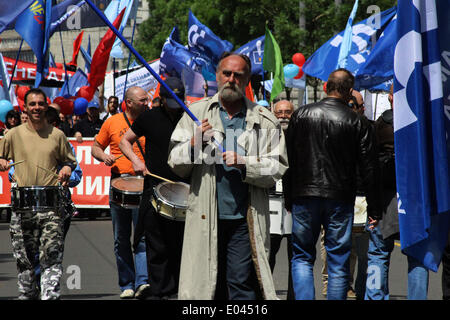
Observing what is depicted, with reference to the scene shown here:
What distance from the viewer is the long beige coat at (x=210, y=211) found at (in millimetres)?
5680

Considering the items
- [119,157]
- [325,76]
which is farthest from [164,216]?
[325,76]

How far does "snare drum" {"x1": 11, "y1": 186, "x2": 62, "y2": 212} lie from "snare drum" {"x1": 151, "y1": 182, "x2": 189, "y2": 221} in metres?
0.85

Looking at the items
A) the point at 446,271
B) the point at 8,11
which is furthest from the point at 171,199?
the point at 8,11

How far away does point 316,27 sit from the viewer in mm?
31188

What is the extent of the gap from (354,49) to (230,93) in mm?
11684

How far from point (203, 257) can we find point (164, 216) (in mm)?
1087

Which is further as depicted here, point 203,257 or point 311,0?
point 311,0

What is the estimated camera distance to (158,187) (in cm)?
690

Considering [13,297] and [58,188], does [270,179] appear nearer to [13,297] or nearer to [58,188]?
[58,188]

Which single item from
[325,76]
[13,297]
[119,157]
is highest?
[325,76]

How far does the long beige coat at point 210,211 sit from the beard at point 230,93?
15 centimetres

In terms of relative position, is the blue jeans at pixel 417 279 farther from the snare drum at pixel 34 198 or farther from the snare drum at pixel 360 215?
the snare drum at pixel 34 198

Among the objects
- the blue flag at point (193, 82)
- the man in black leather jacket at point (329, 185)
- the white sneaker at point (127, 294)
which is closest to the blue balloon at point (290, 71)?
the blue flag at point (193, 82)

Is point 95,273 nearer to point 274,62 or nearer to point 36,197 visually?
point 36,197
